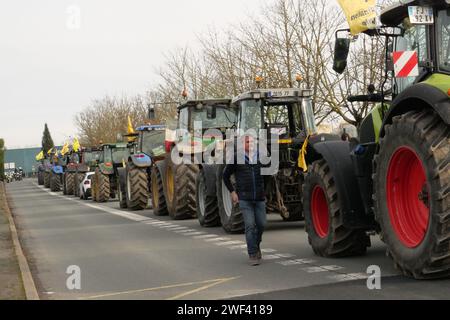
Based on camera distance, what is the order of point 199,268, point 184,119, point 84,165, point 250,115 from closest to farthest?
point 199,268 < point 250,115 < point 184,119 < point 84,165

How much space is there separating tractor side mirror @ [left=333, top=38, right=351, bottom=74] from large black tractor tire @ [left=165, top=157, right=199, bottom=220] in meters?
9.96

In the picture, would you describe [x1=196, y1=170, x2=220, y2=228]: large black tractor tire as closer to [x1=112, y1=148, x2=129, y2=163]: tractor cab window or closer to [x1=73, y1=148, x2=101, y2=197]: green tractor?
[x1=112, y1=148, x2=129, y2=163]: tractor cab window

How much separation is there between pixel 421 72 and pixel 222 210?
7324mm

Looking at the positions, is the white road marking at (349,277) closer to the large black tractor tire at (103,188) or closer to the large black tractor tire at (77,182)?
the large black tractor tire at (103,188)

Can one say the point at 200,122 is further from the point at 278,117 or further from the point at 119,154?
the point at 119,154

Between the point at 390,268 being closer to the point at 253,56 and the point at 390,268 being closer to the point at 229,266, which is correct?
the point at 229,266

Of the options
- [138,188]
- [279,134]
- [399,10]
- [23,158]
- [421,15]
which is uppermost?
[399,10]

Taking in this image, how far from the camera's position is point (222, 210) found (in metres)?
14.6

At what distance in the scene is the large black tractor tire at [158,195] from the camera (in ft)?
65.8

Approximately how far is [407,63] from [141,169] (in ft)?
54.1

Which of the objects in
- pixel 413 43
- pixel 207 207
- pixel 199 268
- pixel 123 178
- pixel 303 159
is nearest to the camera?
pixel 413 43

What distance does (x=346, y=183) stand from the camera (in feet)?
30.7

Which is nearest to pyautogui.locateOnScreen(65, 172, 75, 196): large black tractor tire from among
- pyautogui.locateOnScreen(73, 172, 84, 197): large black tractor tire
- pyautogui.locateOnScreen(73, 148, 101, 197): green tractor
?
pyautogui.locateOnScreen(73, 148, 101, 197): green tractor

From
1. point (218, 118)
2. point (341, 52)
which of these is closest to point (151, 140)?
point (218, 118)
